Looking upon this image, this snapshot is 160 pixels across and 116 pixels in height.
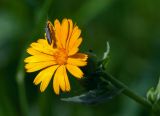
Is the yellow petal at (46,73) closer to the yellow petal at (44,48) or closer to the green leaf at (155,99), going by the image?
the yellow petal at (44,48)

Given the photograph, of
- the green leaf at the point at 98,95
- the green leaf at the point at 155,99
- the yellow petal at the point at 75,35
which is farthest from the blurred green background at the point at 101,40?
the yellow petal at the point at 75,35

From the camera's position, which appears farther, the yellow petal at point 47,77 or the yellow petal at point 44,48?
the yellow petal at point 44,48

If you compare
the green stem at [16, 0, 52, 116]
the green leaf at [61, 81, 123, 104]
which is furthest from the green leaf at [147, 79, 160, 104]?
the green stem at [16, 0, 52, 116]

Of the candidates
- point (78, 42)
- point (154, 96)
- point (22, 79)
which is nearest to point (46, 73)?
point (78, 42)

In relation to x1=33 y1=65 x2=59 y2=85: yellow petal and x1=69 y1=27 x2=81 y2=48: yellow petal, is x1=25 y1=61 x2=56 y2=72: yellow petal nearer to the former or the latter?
x1=33 y1=65 x2=59 y2=85: yellow petal

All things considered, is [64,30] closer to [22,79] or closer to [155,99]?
[155,99]

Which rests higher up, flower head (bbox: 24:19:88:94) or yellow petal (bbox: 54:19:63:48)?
yellow petal (bbox: 54:19:63:48)
